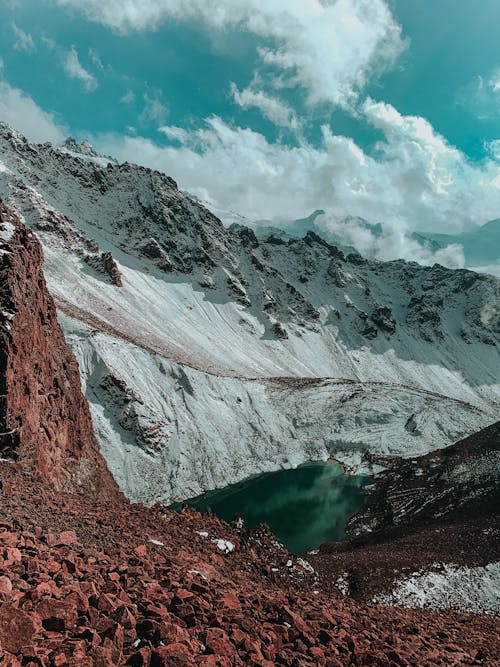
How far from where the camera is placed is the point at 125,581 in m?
7.97

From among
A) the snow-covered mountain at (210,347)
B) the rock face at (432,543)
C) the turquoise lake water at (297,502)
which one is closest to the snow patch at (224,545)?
the rock face at (432,543)

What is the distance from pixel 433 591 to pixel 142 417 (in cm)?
4250

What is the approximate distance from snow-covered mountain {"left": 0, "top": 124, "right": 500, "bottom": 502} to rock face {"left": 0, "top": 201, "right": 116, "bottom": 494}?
30149mm

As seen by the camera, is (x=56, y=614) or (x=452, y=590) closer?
(x=56, y=614)

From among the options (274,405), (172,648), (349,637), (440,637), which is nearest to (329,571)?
(440,637)

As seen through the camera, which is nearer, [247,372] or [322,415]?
[322,415]

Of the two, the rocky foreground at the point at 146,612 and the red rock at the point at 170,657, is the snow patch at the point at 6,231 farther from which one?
the red rock at the point at 170,657

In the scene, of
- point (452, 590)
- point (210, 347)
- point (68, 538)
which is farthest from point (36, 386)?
point (210, 347)

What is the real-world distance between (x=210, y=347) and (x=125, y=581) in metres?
105

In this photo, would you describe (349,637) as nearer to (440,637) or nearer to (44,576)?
(440,637)

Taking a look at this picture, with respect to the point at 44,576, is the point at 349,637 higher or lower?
higher

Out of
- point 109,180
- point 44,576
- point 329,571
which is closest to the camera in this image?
point 44,576

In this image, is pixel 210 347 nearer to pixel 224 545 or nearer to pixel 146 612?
pixel 224 545

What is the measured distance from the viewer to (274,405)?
8044 centimetres
